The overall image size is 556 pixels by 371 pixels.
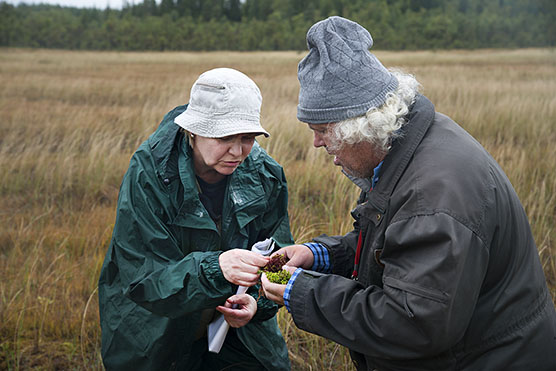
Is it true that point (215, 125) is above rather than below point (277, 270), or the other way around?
above

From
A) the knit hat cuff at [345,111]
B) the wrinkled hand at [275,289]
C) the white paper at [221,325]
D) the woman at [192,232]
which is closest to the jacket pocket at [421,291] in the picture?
the wrinkled hand at [275,289]

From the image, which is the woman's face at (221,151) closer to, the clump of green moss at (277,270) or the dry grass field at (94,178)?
the clump of green moss at (277,270)

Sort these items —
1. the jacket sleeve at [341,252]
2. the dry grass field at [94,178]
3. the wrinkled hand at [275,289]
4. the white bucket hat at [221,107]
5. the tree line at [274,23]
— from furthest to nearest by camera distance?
the tree line at [274,23], the dry grass field at [94,178], the jacket sleeve at [341,252], the white bucket hat at [221,107], the wrinkled hand at [275,289]

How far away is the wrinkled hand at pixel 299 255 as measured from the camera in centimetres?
261

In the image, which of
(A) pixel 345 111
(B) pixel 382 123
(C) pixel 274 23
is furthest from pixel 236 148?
(C) pixel 274 23

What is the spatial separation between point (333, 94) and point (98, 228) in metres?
3.91

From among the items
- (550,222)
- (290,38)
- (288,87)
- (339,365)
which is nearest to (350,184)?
(550,222)

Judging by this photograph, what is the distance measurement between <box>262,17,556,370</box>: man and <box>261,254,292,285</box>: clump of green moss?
2.5 inches

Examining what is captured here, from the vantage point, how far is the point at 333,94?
2102 mm

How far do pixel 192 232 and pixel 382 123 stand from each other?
1.16 meters

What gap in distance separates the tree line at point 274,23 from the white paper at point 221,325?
22.6 m

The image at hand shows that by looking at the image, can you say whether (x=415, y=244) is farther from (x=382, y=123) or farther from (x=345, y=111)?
(x=345, y=111)

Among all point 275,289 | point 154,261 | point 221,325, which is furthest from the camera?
point 221,325

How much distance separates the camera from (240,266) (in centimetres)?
238
